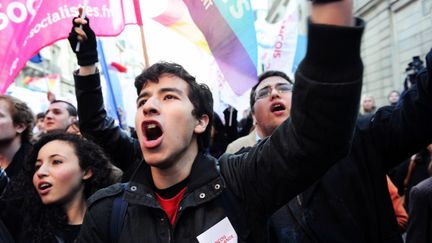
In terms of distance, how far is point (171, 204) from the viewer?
1.75 metres

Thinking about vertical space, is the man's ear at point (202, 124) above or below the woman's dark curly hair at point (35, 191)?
above

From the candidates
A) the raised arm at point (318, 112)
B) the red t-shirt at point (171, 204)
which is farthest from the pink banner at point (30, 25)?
the raised arm at point (318, 112)

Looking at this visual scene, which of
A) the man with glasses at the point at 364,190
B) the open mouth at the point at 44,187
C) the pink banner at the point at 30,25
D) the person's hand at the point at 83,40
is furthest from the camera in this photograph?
the pink banner at the point at 30,25

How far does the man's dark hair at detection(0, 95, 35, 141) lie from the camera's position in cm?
356

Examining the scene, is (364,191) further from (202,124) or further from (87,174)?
(87,174)

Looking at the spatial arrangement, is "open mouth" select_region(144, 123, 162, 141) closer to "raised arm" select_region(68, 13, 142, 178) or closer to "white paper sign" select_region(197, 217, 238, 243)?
"white paper sign" select_region(197, 217, 238, 243)

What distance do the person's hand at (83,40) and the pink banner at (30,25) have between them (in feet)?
2.11

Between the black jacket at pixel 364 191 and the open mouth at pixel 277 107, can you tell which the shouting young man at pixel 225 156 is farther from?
the open mouth at pixel 277 107

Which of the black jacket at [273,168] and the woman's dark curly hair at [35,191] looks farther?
the woman's dark curly hair at [35,191]

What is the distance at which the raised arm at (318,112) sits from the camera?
1.08 m

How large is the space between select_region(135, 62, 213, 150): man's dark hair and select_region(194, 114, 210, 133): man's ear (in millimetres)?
14

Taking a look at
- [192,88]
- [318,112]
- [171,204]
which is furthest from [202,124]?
[318,112]

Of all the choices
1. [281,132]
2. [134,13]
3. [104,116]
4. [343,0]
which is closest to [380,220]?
[281,132]

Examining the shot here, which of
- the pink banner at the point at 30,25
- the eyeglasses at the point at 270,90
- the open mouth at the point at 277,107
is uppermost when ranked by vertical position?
the pink banner at the point at 30,25
